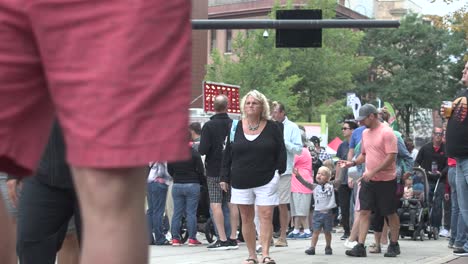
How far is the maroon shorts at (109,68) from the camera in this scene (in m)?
1.92

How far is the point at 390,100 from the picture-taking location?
243ft

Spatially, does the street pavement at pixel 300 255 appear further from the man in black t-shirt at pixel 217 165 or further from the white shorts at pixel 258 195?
the white shorts at pixel 258 195

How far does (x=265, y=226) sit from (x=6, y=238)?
30.7ft

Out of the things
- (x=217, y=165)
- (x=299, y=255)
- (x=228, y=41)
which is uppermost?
(x=228, y=41)

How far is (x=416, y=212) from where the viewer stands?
1716 centimetres

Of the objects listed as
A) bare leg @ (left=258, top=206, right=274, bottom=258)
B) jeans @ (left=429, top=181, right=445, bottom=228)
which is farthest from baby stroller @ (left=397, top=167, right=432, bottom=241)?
bare leg @ (left=258, top=206, right=274, bottom=258)

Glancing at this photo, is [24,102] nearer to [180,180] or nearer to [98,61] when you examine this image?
[98,61]

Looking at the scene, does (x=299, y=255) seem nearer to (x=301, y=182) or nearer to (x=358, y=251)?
(x=358, y=251)

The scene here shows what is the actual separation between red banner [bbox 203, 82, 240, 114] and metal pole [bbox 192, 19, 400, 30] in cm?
1015

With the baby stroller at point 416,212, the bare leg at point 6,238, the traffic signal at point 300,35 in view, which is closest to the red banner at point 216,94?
the traffic signal at point 300,35

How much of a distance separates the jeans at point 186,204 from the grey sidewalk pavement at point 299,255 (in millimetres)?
294

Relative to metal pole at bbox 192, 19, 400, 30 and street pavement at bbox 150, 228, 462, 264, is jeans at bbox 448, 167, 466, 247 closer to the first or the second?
street pavement at bbox 150, 228, 462, 264

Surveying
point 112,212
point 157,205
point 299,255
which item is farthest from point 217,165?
point 112,212

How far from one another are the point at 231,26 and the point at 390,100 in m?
58.2
